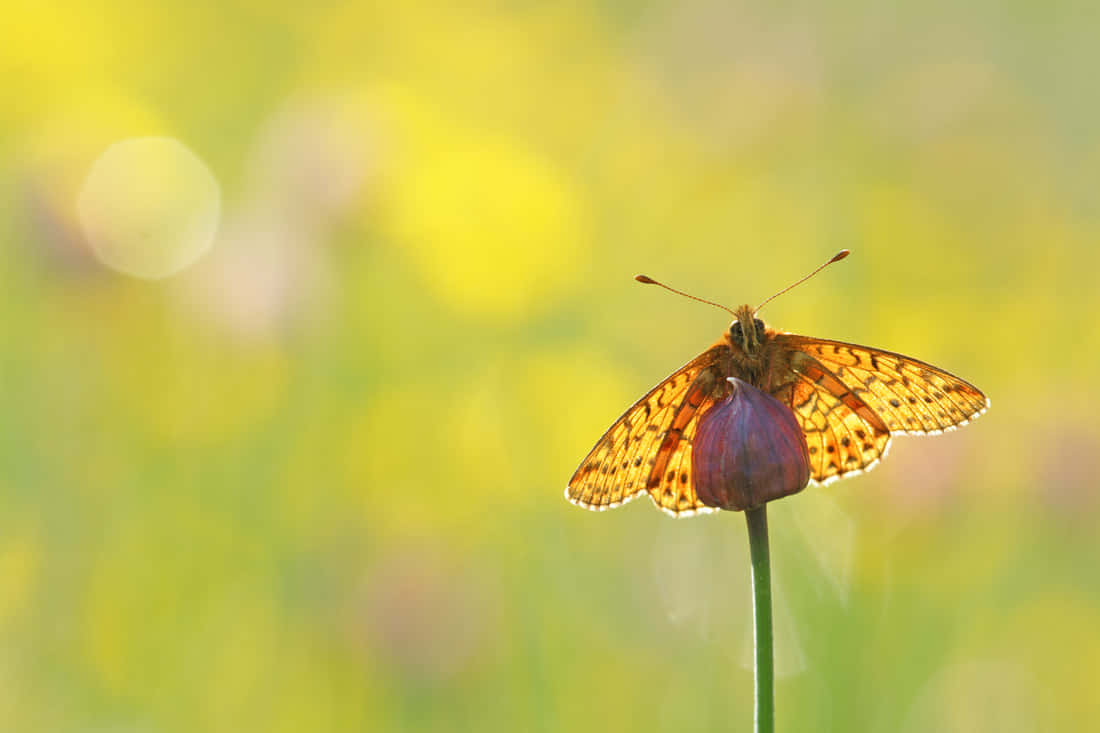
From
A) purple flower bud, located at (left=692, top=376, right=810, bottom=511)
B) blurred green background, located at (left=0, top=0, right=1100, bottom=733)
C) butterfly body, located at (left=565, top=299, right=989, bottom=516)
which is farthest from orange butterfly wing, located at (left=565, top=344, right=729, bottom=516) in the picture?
blurred green background, located at (left=0, top=0, right=1100, bottom=733)

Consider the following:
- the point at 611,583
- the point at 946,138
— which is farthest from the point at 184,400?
the point at 946,138

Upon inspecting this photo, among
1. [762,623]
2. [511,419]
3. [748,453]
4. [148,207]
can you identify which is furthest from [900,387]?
[148,207]

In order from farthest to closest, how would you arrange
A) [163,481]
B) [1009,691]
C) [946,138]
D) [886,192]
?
[946,138] → [886,192] → [163,481] → [1009,691]

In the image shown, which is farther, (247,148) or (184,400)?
(247,148)

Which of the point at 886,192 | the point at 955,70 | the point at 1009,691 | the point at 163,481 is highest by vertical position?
the point at 955,70

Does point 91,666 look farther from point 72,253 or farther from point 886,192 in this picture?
point 886,192

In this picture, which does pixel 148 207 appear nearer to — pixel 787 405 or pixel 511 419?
pixel 511 419
